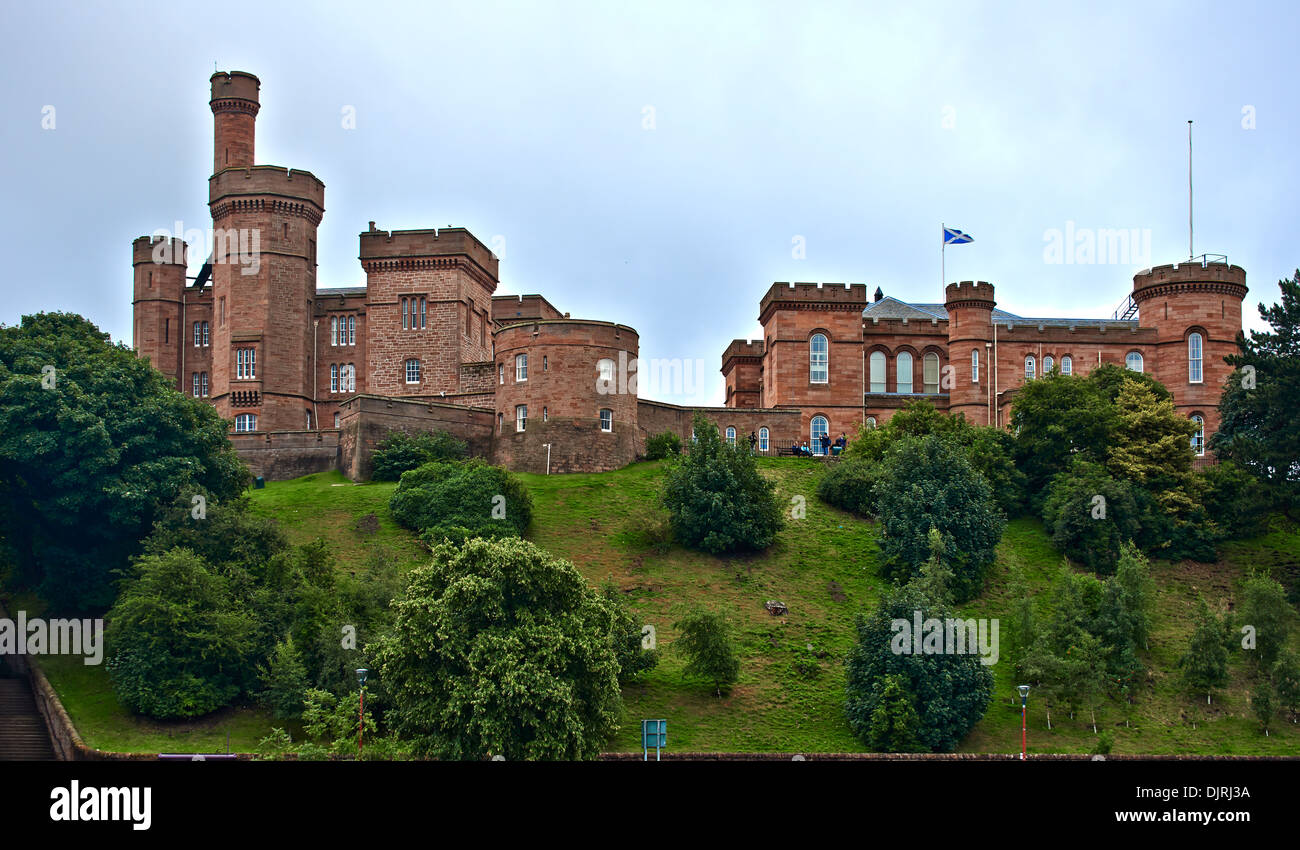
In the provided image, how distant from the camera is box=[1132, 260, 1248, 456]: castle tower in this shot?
68.6 meters

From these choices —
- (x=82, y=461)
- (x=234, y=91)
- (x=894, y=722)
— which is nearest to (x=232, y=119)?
(x=234, y=91)

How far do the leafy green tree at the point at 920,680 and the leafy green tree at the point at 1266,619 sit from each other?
36.9 feet

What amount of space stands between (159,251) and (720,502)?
3707 centimetres

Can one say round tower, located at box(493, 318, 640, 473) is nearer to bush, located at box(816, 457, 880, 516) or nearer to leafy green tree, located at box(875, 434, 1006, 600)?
bush, located at box(816, 457, 880, 516)

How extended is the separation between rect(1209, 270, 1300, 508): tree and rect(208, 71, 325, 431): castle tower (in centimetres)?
4298

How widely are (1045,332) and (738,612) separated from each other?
3153 cm

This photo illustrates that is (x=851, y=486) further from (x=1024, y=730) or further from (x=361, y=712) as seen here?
(x=361, y=712)

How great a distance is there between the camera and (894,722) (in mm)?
38281

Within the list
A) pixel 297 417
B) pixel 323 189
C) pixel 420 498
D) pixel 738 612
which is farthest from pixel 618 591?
pixel 323 189

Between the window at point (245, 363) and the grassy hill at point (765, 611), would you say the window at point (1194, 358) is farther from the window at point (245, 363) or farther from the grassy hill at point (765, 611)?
the window at point (245, 363)

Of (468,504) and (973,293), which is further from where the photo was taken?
(973,293)

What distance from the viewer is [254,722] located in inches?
1505

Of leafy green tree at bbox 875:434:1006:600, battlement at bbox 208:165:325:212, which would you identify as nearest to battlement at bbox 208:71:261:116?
battlement at bbox 208:165:325:212

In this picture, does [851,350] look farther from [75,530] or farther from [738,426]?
A: [75,530]
